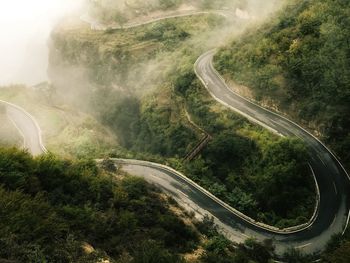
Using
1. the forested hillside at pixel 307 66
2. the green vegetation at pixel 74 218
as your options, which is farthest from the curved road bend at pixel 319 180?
the green vegetation at pixel 74 218

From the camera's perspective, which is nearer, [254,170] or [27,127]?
[254,170]

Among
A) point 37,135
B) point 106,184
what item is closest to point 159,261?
point 106,184

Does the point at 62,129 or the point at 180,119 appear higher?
the point at 180,119

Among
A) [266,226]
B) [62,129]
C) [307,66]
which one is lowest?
[62,129]

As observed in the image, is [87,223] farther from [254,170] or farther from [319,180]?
[319,180]

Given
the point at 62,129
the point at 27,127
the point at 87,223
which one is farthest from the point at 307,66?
the point at 27,127

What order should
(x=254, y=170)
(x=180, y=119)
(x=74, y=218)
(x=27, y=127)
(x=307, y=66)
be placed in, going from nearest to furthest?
1. (x=74, y=218)
2. (x=254, y=170)
3. (x=307, y=66)
4. (x=180, y=119)
5. (x=27, y=127)

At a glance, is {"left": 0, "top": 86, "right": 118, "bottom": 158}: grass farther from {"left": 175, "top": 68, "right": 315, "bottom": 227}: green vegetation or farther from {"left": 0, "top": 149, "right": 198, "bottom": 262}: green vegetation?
{"left": 0, "top": 149, "right": 198, "bottom": 262}: green vegetation

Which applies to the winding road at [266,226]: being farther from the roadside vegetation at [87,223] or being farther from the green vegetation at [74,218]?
the green vegetation at [74,218]
